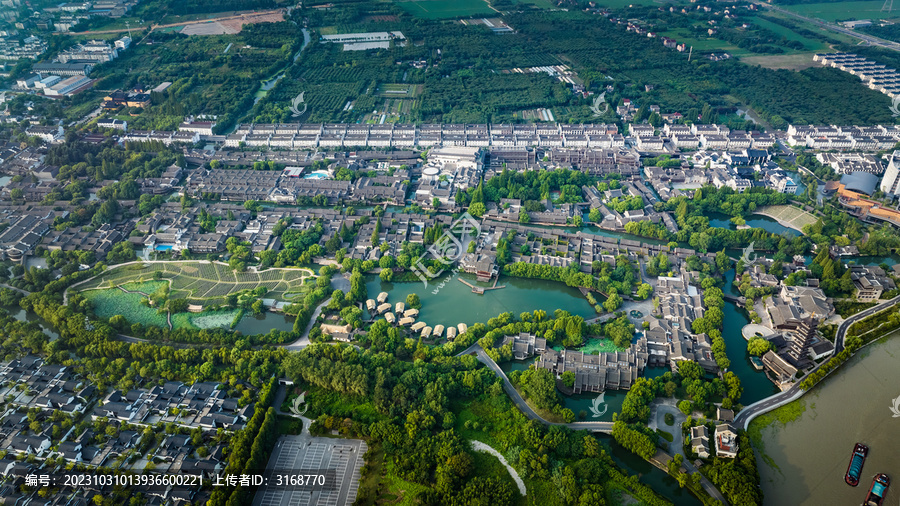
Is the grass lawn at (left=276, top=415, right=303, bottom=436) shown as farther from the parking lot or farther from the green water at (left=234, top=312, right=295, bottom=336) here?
the green water at (left=234, top=312, right=295, bottom=336)

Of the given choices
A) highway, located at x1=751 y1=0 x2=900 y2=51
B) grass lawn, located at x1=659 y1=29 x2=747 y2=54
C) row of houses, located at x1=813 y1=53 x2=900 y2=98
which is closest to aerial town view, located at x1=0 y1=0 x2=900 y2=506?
row of houses, located at x1=813 y1=53 x2=900 y2=98

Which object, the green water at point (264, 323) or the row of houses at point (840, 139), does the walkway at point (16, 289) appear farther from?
the row of houses at point (840, 139)

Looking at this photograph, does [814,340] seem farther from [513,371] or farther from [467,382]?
[467,382]

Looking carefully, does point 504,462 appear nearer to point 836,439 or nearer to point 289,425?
point 289,425

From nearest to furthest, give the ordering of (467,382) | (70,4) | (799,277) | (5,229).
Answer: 1. (467,382)
2. (799,277)
3. (5,229)
4. (70,4)

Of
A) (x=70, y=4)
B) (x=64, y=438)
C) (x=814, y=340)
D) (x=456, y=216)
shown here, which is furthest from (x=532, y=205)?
(x=70, y=4)

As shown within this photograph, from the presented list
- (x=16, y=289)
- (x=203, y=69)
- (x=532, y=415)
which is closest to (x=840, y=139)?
(x=532, y=415)

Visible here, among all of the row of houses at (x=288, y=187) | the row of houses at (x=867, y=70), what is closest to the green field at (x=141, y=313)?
the row of houses at (x=288, y=187)

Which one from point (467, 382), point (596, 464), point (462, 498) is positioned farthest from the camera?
point (467, 382)
